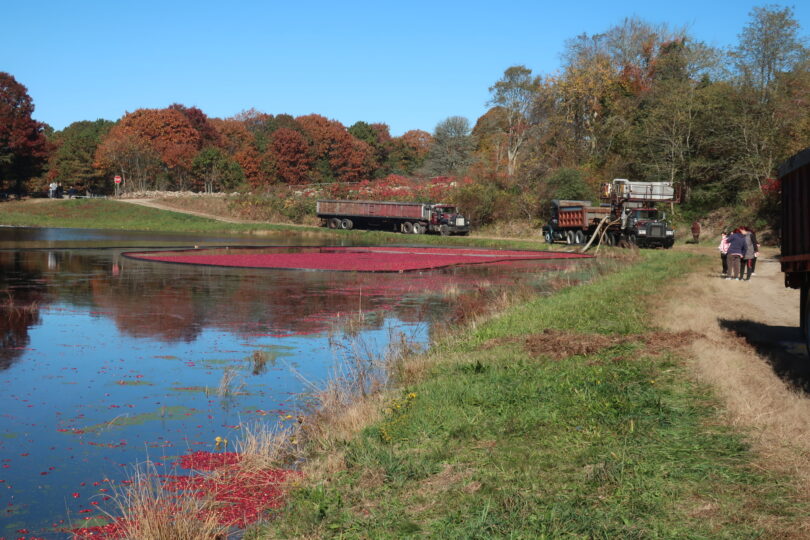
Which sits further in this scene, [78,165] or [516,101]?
[78,165]

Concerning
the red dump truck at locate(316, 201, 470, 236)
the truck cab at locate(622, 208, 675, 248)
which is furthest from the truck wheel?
the red dump truck at locate(316, 201, 470, 236)

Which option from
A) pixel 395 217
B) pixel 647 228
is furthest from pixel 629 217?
pixel 395 217

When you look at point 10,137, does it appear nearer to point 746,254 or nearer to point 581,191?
point 581,191

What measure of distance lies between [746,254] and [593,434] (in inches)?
909

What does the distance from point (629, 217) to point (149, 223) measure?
49.6 meters

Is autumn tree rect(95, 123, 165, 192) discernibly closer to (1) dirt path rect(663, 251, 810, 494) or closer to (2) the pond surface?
(2) the pond surface

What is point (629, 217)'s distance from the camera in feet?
166

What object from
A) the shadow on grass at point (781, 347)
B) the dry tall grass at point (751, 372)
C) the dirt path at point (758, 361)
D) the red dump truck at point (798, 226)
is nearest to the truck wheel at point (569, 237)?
the dirt path at point (758, 361)

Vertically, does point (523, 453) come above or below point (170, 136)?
below

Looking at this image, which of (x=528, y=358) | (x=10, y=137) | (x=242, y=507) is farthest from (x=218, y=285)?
(x=10, y=137)

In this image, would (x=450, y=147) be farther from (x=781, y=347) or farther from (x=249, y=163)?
(x=781, y=347)

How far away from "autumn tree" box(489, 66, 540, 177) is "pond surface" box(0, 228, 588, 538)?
192 ft

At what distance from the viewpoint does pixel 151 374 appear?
13438 millimetres

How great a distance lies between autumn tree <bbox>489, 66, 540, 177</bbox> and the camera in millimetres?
88375
